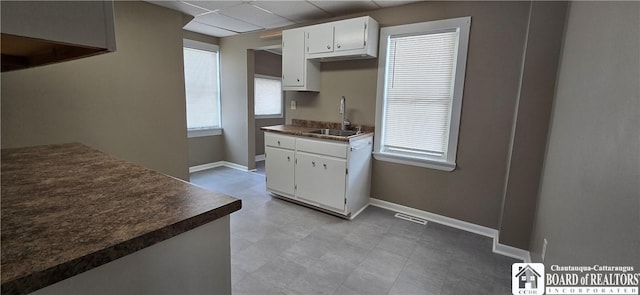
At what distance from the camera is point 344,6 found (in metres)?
2.91

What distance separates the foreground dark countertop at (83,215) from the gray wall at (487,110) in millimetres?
2287

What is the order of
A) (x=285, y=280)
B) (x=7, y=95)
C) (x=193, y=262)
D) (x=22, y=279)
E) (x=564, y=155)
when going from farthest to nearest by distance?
1. (x=7, y=95)
2. (x=285, y=280)
3. (x=564, y=155)
4. (x=193, y=262)
5. (x=22, y=279)

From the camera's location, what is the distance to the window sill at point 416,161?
8.89ft

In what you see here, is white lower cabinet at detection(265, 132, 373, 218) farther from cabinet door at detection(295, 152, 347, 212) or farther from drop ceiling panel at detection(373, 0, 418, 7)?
drop ceiling panel at detection(373, 0, 418, 7)

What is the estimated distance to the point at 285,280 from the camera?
186 centimetres

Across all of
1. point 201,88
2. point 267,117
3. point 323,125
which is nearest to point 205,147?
point 201,88

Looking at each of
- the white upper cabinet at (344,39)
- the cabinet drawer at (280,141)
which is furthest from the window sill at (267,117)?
the white upper cabinet at (344,39)

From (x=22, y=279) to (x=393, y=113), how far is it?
289 centimetres

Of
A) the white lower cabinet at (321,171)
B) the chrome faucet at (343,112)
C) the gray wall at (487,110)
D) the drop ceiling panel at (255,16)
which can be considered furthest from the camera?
the chrome faucet at (343,112)

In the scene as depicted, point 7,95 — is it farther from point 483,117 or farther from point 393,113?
point 483,117

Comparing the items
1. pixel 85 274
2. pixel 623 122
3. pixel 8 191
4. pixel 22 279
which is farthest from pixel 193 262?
pixel 623 122

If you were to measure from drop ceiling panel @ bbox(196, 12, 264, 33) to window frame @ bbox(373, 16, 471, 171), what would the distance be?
1941 mm

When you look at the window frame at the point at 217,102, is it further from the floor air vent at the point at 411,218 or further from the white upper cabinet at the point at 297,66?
the floor air vent at the point at 411,218
